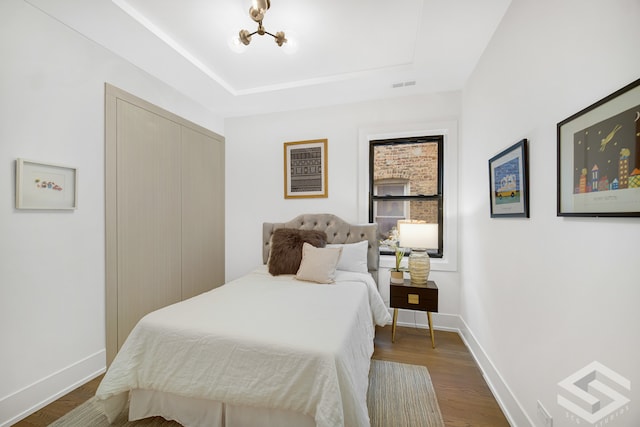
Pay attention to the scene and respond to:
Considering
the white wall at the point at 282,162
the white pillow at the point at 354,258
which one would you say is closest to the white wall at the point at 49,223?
the white wall at the point at 282,162

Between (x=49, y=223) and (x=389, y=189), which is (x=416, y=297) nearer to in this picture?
(x=389, y=189)

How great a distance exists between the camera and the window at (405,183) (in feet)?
10.0

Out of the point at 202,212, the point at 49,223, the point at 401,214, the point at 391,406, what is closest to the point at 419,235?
the point at 401,214

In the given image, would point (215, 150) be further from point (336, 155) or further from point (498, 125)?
point (498, 125)

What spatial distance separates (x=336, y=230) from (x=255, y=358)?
6.49 feet


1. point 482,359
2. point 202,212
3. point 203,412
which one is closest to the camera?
point 203,412

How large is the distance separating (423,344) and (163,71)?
3.80 metres

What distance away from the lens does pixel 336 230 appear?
3141mm

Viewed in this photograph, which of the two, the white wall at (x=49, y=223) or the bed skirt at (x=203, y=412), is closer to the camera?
the bed skirt at (x=203, y=412)

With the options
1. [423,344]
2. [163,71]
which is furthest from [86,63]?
[423,344]

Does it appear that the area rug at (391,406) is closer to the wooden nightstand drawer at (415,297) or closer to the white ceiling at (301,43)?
the wooden nightstand drawer at (415,297)

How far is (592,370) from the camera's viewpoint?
99cm

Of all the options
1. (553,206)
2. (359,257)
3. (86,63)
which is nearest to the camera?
(553,206)

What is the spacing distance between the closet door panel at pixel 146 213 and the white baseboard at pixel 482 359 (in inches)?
107
